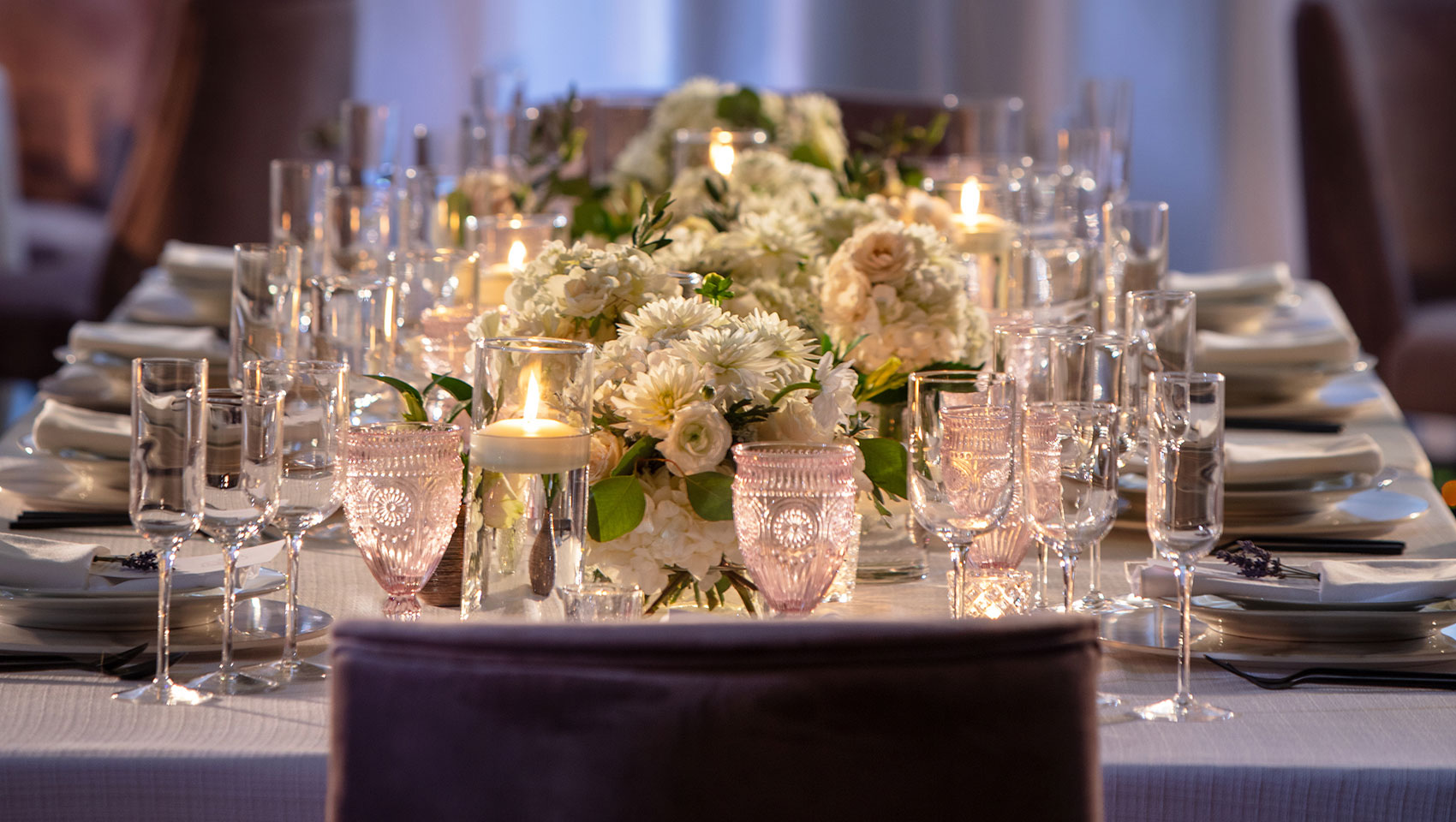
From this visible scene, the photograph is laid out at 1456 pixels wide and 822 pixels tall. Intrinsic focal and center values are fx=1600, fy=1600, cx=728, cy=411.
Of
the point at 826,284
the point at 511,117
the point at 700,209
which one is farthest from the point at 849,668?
the point at 511,117

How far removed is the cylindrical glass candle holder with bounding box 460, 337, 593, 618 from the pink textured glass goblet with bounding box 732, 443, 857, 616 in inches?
4.6

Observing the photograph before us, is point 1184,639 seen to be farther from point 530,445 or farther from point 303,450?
point 303,450

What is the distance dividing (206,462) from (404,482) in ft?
0.44

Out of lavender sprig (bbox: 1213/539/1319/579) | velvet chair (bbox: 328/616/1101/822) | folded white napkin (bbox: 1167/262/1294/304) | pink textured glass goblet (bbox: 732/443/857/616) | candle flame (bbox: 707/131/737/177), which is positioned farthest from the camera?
folded white napkin (bbox: 1167/262/1294/304)

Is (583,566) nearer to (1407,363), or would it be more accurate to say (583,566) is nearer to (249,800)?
(249,800)

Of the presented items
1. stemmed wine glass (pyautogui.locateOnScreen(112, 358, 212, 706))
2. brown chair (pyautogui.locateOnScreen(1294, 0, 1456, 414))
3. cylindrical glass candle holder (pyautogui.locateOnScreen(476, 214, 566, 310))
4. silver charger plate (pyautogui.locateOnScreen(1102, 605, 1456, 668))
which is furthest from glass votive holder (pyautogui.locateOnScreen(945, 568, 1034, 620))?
brown chair (pyautogui.locateOnScreen(1294, 0, 1456, 414))

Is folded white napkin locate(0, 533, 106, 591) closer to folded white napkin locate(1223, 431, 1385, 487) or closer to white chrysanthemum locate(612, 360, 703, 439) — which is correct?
white chrysanthemum locate(612, 360, 703, 439)

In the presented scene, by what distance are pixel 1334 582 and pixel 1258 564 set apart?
0.09 m

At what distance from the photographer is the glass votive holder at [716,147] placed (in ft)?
7.42

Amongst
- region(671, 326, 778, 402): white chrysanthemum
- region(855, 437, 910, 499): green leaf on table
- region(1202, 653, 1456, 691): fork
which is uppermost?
region(671, 326, 778, 402): white chrysanthemum

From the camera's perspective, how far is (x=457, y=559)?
1219 millimetres

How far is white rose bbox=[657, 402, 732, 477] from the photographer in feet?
3.61

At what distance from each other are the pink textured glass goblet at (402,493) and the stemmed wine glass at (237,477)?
0.22 feet

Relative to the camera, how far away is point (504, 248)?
188cm
